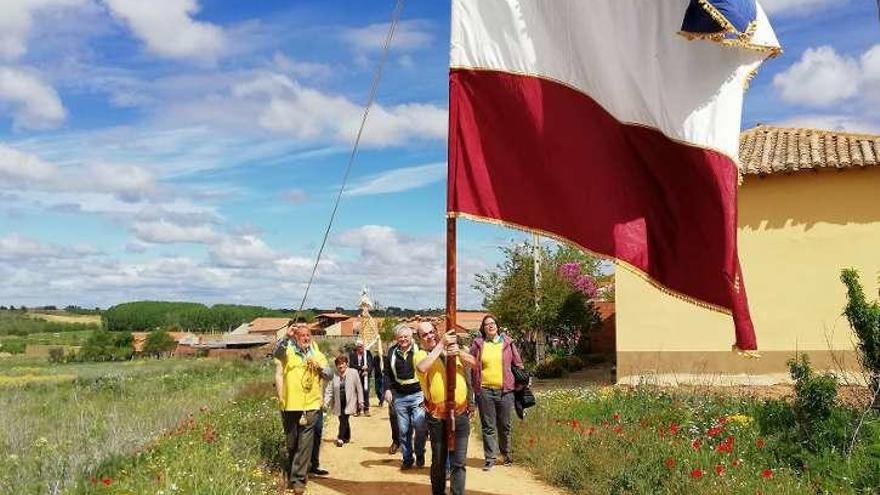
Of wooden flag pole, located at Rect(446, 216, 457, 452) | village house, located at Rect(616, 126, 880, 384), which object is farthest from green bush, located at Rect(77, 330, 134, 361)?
wooden flag pole, located at Rect(446, 216, 457, 452)

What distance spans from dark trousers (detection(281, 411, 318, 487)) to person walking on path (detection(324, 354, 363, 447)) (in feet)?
12.2

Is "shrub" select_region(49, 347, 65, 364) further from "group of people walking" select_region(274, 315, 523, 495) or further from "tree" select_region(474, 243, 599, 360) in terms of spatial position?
"group of people walking" select_region(274, 315, 523, 495)

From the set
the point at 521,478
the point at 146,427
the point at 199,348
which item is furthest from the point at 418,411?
the point at 199,348

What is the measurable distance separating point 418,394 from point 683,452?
337 centimetres

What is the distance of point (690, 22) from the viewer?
644cm

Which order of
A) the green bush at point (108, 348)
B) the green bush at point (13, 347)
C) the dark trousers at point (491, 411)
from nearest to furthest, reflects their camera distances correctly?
the dark trousers at point (491, 411), the green bush at point (108, 348), the green bush at point (13, 347)

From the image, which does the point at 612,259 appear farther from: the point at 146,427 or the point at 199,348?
the point at 199,348

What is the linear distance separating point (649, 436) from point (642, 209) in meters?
4.80

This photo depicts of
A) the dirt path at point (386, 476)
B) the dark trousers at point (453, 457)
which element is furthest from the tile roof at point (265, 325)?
the dark trousers at point (453, 457)

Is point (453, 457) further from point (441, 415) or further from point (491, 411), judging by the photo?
point (491, 411)

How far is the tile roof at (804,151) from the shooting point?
1919cm

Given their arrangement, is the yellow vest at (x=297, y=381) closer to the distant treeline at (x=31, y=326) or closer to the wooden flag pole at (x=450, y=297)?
the wooden flag pole at (x=450, y=297)

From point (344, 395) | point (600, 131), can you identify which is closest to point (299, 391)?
point (344, 395)

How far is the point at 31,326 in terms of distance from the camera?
12762 centimetres
